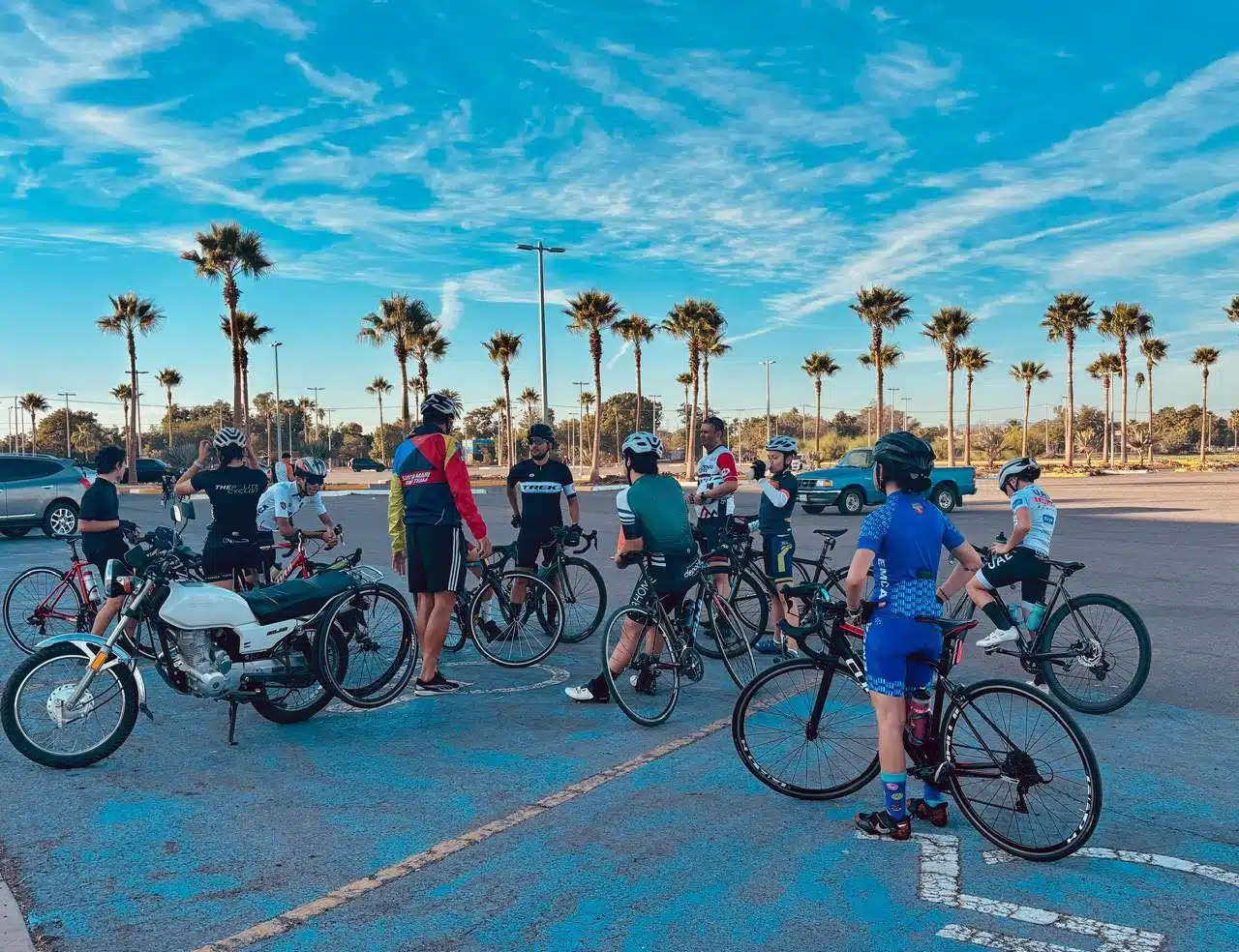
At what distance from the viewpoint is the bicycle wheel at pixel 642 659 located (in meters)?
5.83

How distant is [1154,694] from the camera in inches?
252

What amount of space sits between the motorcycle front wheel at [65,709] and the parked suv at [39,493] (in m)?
14.9

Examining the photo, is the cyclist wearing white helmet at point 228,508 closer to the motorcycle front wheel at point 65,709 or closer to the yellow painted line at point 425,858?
the motorcycle front wheel at point 65,709

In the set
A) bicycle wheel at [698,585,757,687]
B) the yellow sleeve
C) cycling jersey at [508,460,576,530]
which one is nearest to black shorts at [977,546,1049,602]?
bicycle wheel at [698,585,757,687]

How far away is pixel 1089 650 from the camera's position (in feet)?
20.1

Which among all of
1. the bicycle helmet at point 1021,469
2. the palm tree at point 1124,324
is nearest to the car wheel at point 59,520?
the bicycle helmet at point 1021,469

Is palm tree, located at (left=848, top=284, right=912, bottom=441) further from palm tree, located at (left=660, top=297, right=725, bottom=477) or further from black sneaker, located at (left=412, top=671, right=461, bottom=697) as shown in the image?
black sneaker, located at (left=412, top=671, right=461, bottom=697)

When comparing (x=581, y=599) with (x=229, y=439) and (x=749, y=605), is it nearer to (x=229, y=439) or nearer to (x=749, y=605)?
(x=749, y=605)

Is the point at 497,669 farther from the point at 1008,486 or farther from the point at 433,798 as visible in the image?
the point at 1008,486

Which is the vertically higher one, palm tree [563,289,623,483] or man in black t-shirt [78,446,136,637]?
palm tree [563,289,623,483]

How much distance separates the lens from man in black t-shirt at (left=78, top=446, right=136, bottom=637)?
712cm

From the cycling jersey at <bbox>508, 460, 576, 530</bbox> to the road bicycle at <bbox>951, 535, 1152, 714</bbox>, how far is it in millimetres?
3722

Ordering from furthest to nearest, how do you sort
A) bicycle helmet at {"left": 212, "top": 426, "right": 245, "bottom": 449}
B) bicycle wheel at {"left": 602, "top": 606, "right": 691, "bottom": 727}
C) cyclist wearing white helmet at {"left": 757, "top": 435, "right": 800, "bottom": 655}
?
cyclist wearing white helmet at {"left": 757, "top": 435, "right": 800, "bottom": 655}, bicycle helmet at {"left": 212, "top": 426, "right": 245, "bottom": 449}, bicycle wheel at {"left": 602, "top": 606, "right": 691, "bottom": 727}

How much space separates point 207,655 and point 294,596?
58 centimetres
